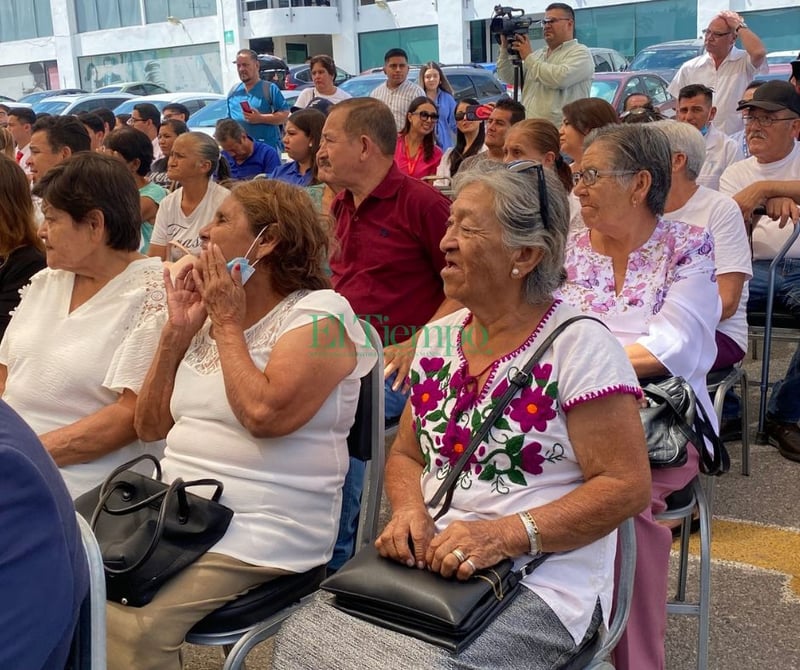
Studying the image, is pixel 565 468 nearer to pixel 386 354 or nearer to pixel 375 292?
pixel 386 354

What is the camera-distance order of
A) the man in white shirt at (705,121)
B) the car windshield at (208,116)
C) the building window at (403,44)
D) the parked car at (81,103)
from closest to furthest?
the man in white shirt at (705,121)
the car windshield at (208,116)
the parked car at (81,103)
the building window at (403,44)

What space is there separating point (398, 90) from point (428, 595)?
7302 mm

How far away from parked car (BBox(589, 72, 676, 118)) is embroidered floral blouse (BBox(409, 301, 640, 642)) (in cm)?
1018

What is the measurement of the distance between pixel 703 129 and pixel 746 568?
3285mm

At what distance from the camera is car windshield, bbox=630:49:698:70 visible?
1513 centimetres

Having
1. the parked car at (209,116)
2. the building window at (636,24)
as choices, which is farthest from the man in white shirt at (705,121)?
the building window at (636,24)

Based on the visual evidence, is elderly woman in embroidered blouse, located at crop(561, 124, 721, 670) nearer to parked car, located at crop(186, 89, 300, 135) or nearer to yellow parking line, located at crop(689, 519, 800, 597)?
yellow parking line, located at crop(689, 519, 800, 597)

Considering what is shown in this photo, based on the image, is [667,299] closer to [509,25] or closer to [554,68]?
[554,68]

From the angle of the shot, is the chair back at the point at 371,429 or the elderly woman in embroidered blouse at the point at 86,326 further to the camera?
the elderly woman in embroidered blouse at the point at 86,326

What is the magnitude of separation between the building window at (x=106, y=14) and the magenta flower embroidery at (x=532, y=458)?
35127mm

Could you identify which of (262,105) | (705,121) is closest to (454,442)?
(705,121)

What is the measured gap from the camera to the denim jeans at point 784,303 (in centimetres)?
389

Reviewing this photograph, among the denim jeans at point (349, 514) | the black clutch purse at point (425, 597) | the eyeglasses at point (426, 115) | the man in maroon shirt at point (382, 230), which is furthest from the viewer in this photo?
the eyeglasses at point (426, 115)

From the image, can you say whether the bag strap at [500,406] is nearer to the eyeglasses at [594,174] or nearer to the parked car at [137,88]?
the eyeglasses at [594,174]
